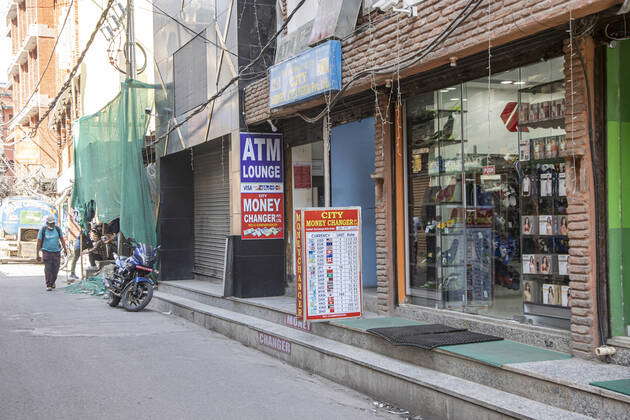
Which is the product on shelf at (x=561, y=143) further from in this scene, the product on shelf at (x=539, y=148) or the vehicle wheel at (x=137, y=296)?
the vehicle wheel at (x=137, y=296)

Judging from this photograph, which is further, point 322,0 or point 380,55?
point 322,0

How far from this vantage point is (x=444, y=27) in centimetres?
790

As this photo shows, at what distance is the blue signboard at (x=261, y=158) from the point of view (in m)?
13.4

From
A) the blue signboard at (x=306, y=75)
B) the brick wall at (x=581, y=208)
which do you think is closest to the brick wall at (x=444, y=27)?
the blue signboard at (x=306, y=75)

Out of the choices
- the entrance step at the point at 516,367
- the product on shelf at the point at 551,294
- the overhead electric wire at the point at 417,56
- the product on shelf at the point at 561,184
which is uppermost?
the overhead electric wire at the point at 417,56

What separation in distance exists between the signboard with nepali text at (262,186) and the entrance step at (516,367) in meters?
3.98

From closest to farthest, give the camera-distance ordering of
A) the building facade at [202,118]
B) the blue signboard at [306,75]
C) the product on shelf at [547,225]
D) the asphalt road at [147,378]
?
the asphalt road at [147,378]
the product on shelf at [547,225]
the blue signboard at [306,75]
the building facade at [202,118]

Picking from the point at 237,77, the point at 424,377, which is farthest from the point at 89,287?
the point at 424,377

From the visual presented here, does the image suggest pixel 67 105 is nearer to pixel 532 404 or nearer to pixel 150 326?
pixel 150 326

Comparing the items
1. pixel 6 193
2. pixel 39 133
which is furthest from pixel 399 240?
pixel 6 193

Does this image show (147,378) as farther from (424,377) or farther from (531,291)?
(531,291)

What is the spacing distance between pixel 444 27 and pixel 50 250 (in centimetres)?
1444

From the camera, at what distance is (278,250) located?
13719 mm

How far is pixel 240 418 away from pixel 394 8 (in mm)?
5032
